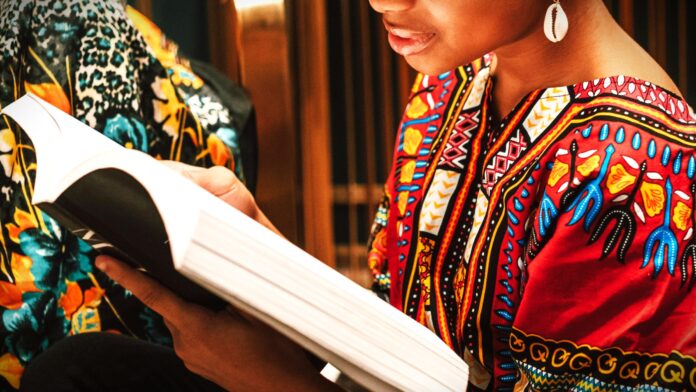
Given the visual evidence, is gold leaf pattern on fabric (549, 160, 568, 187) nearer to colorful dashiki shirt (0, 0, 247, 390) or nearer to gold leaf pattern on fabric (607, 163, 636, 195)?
gold leaf pattern on fabric (607, 163, 636, 195)

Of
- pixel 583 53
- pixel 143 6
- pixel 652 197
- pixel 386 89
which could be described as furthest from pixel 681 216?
pixel 386 89

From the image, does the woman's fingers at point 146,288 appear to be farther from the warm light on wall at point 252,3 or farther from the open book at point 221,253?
the warm light on wall at point 252,3

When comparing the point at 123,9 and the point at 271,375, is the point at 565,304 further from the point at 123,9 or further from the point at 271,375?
the point at 123,9

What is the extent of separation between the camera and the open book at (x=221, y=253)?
369 mm

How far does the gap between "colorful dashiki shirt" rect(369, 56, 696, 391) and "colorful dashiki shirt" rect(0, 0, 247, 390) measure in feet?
1.14

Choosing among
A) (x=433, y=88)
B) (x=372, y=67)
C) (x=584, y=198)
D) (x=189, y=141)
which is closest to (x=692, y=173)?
(x=584, y=198)

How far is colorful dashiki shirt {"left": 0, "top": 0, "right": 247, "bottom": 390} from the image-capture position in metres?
0.80

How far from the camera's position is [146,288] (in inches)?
21.9

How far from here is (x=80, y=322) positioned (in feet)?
2.69

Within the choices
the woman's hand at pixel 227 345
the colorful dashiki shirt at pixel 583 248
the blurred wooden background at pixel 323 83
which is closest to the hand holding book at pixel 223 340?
the woman's hand at pixel 227 345

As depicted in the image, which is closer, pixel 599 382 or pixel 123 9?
pixel 599 382

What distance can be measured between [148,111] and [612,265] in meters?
0.53

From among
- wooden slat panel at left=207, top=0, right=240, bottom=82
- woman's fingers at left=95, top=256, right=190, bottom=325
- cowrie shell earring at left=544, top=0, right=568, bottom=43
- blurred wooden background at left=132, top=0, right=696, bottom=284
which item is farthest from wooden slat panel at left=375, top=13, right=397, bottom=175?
woman's fingers at left=95, top=256, right=190, bottom=325

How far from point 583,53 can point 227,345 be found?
0.35m
